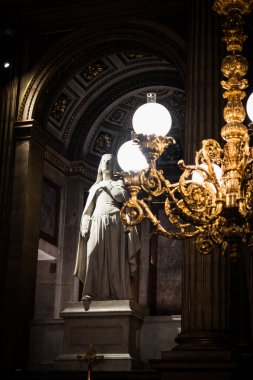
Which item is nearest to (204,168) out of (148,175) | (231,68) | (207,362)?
(148,175)

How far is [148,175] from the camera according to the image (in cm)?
677

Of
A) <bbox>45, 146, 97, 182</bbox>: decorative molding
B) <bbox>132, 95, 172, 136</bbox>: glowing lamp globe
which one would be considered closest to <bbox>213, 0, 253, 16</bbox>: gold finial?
<bbox>132, 95, 172, 136</bbox>: glowing lamp globe

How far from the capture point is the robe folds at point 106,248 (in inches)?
418

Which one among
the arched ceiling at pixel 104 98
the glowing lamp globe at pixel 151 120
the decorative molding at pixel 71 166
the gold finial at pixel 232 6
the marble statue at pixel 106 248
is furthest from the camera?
the decorative molding at pixel 71 166

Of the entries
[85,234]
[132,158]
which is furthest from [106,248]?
[132,158]

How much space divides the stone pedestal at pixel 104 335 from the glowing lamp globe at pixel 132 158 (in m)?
4.00

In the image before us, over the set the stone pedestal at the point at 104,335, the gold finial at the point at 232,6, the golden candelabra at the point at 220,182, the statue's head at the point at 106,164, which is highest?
the gold finial at the point at 232,6

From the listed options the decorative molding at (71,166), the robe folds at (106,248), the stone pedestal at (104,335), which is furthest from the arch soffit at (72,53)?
the stone pedestal at (104,335)

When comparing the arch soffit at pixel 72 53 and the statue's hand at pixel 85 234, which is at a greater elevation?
the arch soffit at pixel 72 53

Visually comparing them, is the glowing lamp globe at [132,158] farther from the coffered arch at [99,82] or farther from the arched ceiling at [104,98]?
the arched ceiling at [104,98]

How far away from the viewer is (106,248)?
35.4 feet

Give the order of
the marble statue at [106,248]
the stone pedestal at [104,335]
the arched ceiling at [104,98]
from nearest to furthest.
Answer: the stone pedestal at [104,335] → the marble statue at [106,248] → the arched ceiling at [104,98]

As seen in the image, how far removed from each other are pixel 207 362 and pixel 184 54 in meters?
4.74

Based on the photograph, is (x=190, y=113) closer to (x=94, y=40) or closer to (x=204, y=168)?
(x=94, y=40)
